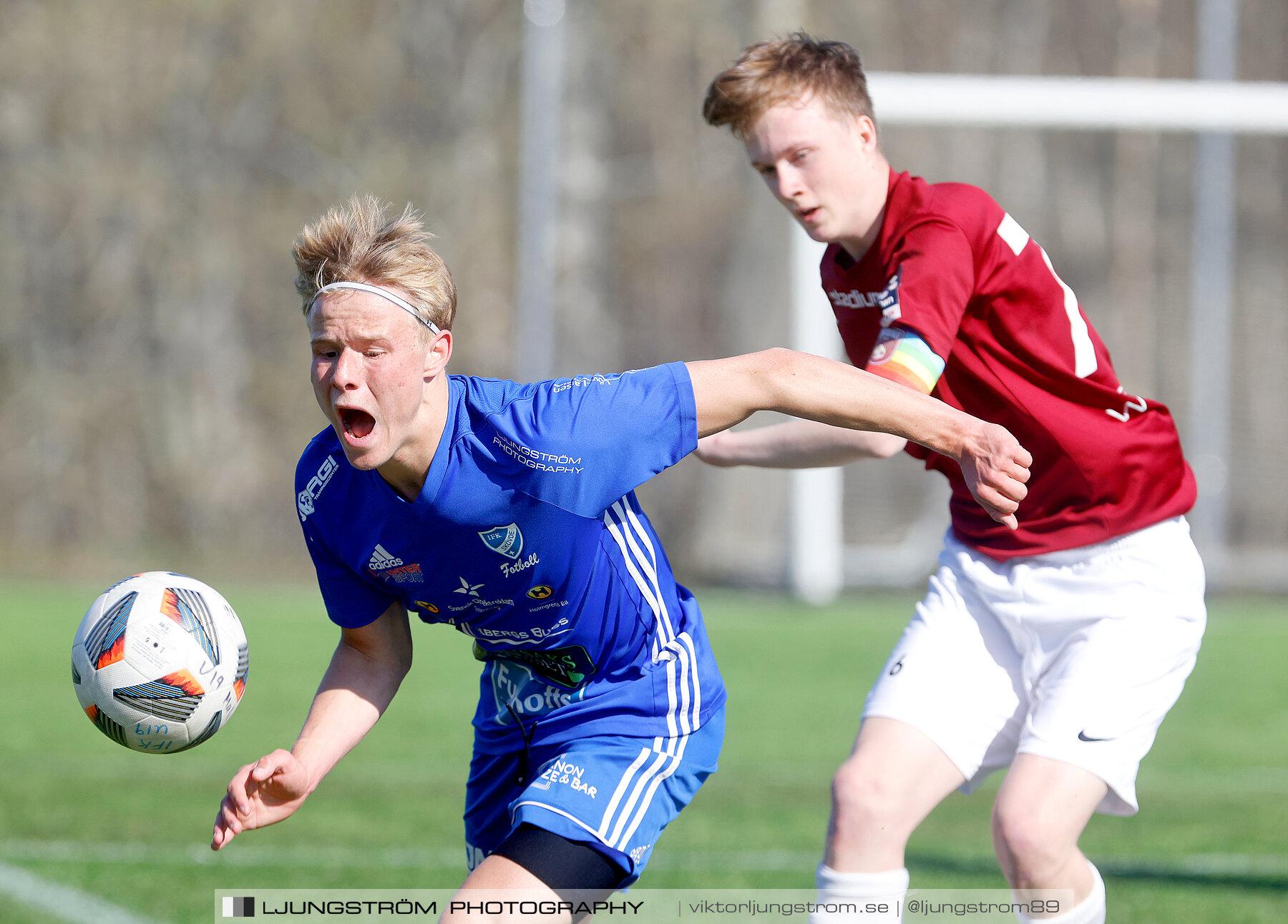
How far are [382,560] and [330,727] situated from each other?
0.42 metres

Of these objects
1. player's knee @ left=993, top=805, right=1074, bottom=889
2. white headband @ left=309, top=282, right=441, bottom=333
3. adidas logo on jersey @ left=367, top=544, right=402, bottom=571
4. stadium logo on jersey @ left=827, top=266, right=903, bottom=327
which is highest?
white headband @ left=309, top=282, right=441, bottom=333

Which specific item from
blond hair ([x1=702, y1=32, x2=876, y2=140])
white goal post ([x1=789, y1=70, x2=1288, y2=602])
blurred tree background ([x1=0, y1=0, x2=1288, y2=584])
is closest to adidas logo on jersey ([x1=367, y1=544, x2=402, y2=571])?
blond hair ([x1=702, y1=32, x2=876, y2=140])

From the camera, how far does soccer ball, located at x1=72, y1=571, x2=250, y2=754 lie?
301 centimetres

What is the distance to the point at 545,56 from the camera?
53.8 feet

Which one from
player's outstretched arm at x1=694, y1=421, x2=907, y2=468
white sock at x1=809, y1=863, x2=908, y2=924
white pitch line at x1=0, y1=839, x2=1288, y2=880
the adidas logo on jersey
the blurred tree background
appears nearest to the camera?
the adidas logo on jersey

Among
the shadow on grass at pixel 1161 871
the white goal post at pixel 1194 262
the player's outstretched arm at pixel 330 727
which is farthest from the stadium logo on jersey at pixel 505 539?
the white goal post at pixel 1194 262

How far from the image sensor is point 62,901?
15.0 ft

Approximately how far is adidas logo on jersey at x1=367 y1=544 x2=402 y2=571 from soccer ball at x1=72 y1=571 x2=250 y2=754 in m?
0.45

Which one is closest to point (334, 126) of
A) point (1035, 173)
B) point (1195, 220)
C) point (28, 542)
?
point (28, 542)

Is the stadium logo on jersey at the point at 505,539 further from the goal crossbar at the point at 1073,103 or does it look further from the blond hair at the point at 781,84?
the goal crossbar at the point at 1073,103

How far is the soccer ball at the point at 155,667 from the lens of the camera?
3.01 metres

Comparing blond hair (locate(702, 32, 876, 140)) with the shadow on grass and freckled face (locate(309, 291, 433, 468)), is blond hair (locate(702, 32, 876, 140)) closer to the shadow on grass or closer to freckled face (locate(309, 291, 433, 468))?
freckled face (locate(309, 291, 433, 468))

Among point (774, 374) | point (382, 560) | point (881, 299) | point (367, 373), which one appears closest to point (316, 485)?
point (382, 560)

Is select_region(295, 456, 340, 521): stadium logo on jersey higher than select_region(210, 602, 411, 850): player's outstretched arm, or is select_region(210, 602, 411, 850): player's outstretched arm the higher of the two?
select_region(295, 456, 340, 521): stadium logo on jersey
